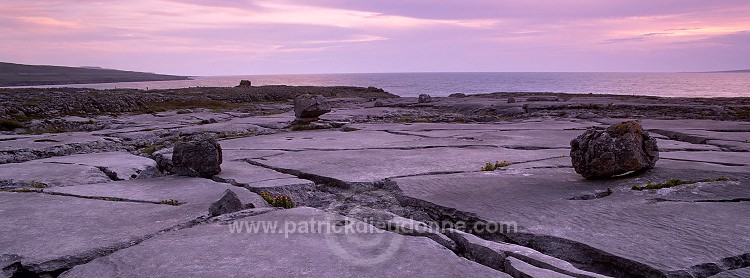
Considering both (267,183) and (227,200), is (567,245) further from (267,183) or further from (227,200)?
(267,183)

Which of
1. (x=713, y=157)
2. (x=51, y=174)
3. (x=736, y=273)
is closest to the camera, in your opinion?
(x=736, y=273)

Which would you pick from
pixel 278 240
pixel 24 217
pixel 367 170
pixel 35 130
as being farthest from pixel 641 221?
pixel 35 130

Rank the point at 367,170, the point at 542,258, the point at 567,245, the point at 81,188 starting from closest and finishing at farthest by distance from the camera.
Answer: the point at 542,258, the point at 567,245, the point at 81,188, the point at 367,170

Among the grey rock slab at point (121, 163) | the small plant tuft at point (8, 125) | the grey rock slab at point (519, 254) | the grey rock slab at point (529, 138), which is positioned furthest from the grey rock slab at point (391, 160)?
the small plant tuft at point (8, 125)

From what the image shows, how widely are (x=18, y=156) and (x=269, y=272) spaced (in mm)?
10597

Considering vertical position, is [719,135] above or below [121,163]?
above

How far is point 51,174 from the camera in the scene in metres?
8.41

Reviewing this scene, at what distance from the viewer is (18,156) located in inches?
445

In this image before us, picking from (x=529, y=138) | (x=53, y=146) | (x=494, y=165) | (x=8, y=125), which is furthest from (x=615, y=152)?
(x=8, y=125)

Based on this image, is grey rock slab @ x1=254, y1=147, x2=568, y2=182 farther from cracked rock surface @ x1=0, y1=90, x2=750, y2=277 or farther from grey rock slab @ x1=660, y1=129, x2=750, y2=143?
grey rock slab @ x1=660, y1=129, x2=750, y2=143

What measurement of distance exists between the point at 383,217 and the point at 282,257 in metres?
1.54

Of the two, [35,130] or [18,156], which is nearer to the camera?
[18,156]

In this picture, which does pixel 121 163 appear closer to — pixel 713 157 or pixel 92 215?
pixel 92 215

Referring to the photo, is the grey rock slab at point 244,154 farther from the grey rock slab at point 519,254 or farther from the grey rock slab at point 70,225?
the grey rock slab at point 519,254
